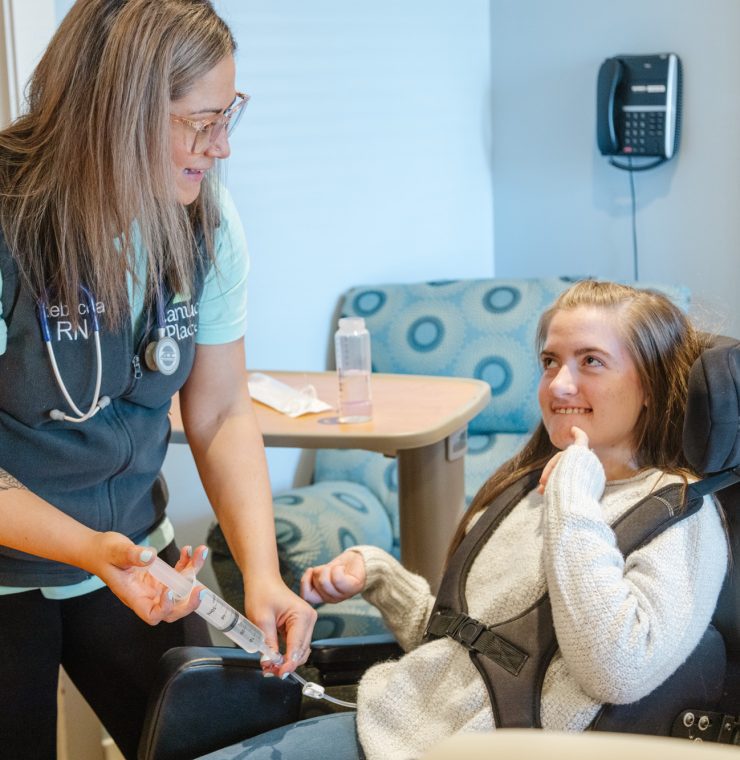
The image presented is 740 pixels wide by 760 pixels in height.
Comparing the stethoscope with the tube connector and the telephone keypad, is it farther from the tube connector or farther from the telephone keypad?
the telephone keypad

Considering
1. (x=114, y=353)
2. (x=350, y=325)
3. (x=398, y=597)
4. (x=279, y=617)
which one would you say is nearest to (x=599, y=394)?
(x=398, y=597)

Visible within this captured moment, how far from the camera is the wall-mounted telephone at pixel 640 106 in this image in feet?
9.34

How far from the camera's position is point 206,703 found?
1254mm

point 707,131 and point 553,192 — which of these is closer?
point 707,131

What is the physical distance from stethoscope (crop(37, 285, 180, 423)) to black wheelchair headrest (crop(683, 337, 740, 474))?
23.7 inches

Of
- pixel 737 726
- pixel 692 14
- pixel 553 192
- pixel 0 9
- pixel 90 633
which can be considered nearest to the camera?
pixel 737 726

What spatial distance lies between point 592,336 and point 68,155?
2.18 feet

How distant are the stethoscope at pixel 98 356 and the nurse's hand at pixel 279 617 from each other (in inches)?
11.2

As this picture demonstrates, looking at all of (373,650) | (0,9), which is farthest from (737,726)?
(0,9)

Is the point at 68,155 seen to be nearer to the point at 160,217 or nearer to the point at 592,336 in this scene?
the point at 160,217

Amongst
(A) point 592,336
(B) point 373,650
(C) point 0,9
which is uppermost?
(C) point 0,9

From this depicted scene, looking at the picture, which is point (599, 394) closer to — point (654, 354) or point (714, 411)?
point (654, 354)

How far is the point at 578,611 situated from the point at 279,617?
1.21 feet

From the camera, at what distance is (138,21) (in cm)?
113
